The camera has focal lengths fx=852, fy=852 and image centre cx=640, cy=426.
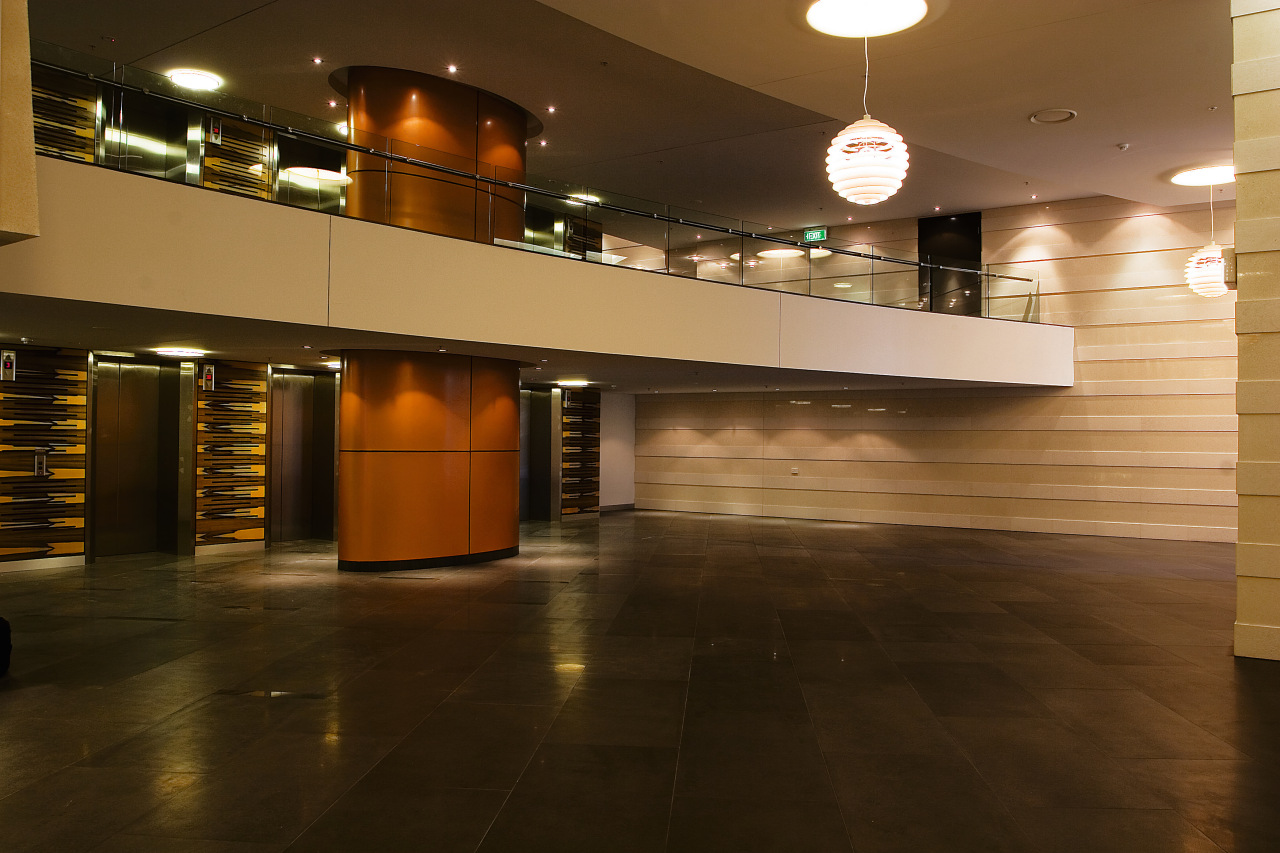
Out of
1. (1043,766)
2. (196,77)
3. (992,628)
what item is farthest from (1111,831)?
(196,77)

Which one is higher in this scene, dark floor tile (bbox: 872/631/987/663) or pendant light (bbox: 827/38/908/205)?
pendant light (bbox: 827/38/908/205)

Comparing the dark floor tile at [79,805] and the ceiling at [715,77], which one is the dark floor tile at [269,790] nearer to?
the dark floor tile at [79,805]

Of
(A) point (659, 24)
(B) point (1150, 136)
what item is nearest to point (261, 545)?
(A) point (659, 24)

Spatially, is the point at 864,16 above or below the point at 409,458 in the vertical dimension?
above

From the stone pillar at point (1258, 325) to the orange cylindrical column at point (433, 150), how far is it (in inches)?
305

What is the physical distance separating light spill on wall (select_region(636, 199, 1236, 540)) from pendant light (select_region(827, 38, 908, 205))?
39.4 feet

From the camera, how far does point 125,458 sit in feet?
41.8

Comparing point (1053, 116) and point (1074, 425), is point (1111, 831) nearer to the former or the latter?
point (1053, 116)

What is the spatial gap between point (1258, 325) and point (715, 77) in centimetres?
745

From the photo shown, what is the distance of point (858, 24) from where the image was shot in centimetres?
777

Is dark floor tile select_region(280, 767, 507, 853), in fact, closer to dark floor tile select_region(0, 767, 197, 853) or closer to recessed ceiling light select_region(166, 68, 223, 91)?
dark floor tile select_region(0, 767, 197, 853)

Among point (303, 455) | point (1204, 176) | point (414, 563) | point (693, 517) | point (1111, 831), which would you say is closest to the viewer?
point (1111, 831)

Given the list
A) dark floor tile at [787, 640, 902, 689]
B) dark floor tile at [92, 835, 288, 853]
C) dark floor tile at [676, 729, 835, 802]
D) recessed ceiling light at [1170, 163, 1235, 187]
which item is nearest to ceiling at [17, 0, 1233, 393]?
recessed ceiling light at [1170, 163, 1235, 187]

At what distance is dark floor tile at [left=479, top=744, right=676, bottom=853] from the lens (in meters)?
3.83
